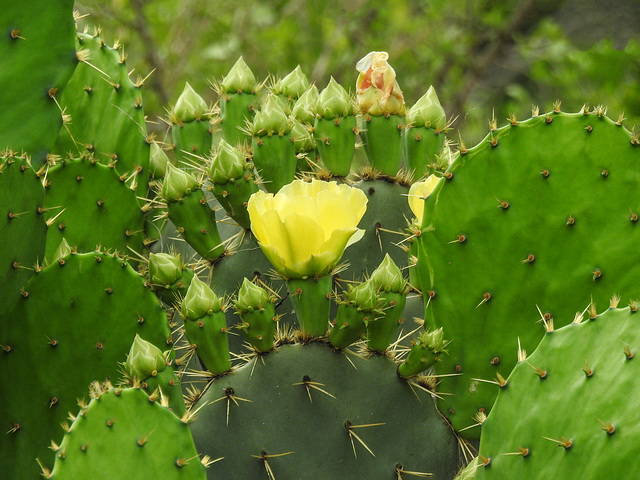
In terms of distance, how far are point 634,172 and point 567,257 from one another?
5.7 inches

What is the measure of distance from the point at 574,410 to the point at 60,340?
656 millimetres

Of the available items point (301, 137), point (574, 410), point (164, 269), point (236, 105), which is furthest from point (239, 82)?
point (574, 410)

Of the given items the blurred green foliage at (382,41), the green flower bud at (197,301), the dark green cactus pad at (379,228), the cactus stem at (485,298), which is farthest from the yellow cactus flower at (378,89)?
the blurred green foliage at (382,41)

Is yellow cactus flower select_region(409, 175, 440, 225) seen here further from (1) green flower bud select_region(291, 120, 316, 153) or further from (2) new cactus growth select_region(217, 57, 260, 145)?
(2) new cactus growth select_region(217, 57, 260, 145)

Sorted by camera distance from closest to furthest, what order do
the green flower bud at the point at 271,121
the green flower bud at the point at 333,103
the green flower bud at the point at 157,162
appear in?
1. the green flower bud at the point at 271,121
2. the green flower bud at the point at 333,103
3. the green flower bud at the point at 157,162

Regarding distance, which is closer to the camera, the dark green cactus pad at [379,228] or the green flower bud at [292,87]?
the dark green cactus pad at [379,228]

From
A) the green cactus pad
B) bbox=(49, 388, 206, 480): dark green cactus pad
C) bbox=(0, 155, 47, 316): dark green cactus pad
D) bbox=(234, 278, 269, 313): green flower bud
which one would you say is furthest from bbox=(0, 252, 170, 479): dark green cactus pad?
the green cactus pad

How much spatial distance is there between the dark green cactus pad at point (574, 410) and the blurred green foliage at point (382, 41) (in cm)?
278

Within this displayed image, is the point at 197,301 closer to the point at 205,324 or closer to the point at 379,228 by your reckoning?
the point at 205,324

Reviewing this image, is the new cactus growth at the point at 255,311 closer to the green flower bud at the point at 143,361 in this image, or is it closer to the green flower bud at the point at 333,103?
the green flower bud at the point at 143,361

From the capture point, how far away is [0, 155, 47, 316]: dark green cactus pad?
3.03ft

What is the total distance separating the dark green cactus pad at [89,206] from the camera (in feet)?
3.94

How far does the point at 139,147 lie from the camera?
1.34 meters

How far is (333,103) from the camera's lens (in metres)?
1.28
